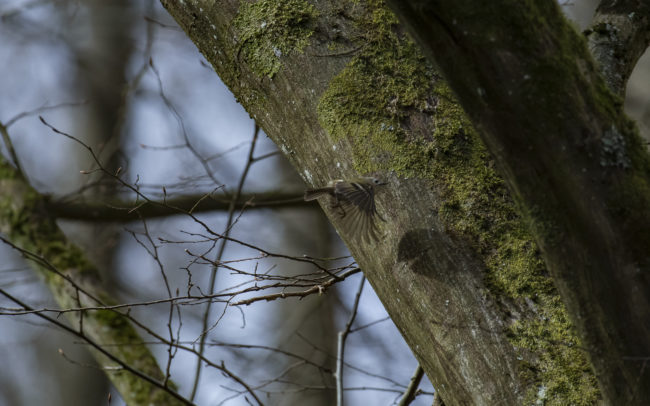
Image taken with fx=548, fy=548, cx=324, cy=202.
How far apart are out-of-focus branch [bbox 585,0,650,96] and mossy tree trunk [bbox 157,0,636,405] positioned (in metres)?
0.35

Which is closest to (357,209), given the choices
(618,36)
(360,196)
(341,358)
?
(360,196)

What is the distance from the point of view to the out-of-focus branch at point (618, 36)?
133cm

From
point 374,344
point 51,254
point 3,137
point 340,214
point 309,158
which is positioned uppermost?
point 3,137

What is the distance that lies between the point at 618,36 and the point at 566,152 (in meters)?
0.65

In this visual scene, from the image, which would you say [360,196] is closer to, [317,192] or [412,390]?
[317,192]

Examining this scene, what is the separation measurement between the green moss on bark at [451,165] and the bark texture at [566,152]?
144 mm

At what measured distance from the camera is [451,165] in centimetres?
134

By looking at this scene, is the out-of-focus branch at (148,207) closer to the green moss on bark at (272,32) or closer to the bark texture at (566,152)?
the green moss on bark at (272,32)

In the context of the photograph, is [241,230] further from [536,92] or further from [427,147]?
[536,92]

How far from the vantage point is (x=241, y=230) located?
220 inches

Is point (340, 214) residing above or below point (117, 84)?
below

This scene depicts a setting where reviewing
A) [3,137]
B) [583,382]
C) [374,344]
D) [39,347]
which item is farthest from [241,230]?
[583,382]

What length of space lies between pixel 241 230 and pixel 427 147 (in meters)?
4.41

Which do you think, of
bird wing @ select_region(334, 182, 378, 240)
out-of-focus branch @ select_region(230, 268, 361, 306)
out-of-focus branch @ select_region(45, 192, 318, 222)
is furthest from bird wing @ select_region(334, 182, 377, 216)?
out-of-focus branch @ select_region(45, 192, 318, 222)
